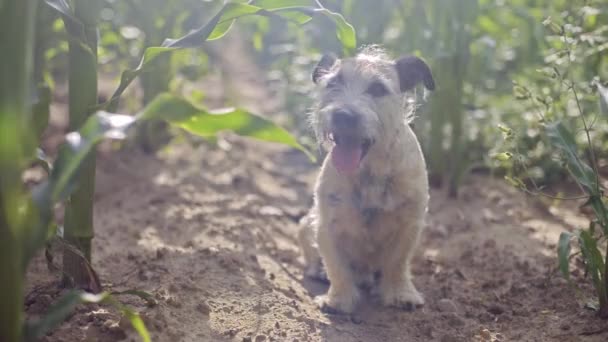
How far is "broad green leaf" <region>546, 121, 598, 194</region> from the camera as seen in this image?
128 inches

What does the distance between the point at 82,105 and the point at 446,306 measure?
7.50 feet

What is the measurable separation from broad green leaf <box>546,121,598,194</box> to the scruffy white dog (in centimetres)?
85

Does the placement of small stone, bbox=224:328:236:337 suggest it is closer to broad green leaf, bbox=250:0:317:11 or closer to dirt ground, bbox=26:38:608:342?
dirt ground, bbox=26:38:608:342

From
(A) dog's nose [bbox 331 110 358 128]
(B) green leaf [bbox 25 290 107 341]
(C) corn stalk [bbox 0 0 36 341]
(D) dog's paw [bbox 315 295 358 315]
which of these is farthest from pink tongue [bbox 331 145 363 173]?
(C) corn stalk [bbox 0 0 36 341]

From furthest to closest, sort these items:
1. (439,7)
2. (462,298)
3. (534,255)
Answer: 1. (439,7)
2. (534,255)
3. (462,298)

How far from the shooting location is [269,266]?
446 cm

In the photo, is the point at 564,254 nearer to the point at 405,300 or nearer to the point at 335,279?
the point at 405,300

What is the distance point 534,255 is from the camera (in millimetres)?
4602

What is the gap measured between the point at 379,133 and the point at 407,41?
8.13 ft

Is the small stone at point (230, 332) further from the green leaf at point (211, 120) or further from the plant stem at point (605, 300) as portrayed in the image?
the plant stem at point (605, 300)

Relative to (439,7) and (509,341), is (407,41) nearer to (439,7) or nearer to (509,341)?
(439,7)

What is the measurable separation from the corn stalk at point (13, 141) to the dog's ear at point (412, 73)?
2582mm

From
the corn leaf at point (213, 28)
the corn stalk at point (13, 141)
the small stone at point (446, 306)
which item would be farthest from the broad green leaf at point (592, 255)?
the corn stalk at point (13, 141)

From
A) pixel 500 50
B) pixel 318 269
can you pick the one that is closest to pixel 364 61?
pixel 318 269
